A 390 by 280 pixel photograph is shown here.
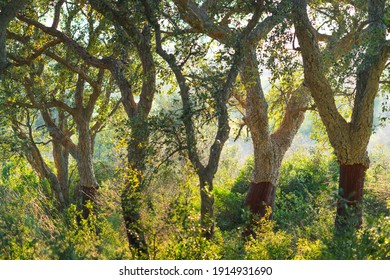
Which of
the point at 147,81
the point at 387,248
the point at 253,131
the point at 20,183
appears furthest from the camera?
the point at 20,183

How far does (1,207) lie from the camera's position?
13.6m

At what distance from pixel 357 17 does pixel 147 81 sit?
5.85 metres

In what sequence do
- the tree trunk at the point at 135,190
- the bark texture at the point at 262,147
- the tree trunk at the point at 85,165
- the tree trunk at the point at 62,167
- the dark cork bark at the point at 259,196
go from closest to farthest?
the tree trunk at the point at 135,190, the bark texture at the point at 262,147, the dark cork bark at the point at 259,196, the tree trunk at the point at 85,165, the tree trunk at the point at 62,167

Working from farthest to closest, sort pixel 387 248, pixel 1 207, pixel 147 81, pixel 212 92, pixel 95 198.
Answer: pixel 95 198, pixel 1 207, pixel 147 81, pixel 212 92, pixel 387 248

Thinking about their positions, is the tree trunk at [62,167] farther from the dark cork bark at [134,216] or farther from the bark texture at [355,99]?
the dark cork bark at [134,216]

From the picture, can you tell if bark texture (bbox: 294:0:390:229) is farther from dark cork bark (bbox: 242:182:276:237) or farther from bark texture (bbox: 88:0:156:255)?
bark texture (bbox: 88:0:156:255)

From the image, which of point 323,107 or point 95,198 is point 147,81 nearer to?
point 323,107

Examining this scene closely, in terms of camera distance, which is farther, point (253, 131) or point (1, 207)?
point (253, 131)

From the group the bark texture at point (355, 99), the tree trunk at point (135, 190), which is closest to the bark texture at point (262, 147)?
the bark texture at point (355, 99)

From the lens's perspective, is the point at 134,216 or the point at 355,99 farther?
the point at 355,99

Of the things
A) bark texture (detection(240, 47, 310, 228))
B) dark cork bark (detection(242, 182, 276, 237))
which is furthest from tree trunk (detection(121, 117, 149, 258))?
dark cork bark (detection(242, 182, 276, 237))

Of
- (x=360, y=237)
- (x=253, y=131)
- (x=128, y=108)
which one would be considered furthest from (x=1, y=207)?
(x=360, y=237)

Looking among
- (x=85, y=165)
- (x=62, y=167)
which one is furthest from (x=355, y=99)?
(x=62, y=167)

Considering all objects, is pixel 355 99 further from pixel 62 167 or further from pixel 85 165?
pixel 62 167
